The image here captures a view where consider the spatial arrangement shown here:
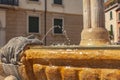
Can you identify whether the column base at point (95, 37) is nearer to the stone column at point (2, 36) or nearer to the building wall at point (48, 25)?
the stone column at point (2, 36)

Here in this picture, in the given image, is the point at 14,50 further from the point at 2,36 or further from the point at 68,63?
the point at 2,36

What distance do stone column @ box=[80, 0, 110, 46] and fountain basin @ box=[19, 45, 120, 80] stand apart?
3961 millimetres

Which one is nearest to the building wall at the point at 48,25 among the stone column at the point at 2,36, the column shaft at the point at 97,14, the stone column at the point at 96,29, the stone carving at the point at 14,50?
the stone column at the point at 2,36

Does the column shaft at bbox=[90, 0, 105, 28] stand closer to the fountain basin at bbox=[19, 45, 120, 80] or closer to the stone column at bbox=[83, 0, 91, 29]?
the stone column at bbox=[83, 0, 91, 29]

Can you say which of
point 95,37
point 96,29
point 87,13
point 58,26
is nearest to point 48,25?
point 58,26

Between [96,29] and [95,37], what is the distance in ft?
0.79

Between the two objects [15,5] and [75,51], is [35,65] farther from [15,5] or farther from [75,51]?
[15,5]

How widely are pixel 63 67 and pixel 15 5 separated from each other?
19.8 meters

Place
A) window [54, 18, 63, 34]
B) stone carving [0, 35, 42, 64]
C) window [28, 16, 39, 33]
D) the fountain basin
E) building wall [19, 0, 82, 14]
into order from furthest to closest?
window [54, 18, 63, 34]
window [28, 16, 39, 33]
building wall [19, 0, 82, 14]
stone carving [0, 35, 42, 64]
the fountain basin

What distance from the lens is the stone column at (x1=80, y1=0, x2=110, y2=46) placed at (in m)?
7.48

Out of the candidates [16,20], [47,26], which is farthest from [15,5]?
[47,26]

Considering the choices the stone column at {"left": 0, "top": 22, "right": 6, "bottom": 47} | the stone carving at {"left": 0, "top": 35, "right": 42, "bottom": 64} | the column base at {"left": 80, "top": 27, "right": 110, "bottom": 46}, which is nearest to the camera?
the stone carving at {"left": 0, "top": 35, "right": 42, "bottom": 64}

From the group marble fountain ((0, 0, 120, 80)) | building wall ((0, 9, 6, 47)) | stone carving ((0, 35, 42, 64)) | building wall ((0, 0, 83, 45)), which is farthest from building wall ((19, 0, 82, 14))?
marble fountain ((0, 0, 120, 80))

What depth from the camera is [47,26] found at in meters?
24.2
